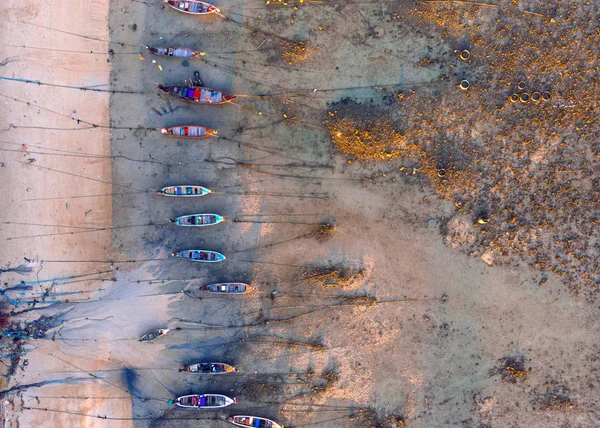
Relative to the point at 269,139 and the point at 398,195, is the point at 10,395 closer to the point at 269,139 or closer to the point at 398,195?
the point at 269,139

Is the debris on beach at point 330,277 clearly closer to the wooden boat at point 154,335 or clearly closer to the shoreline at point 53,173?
the wooden boat at point 154,335

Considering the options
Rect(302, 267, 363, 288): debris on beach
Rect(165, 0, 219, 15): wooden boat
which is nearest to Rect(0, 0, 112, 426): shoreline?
Rect(165, 0, 219, 15): wooden boat

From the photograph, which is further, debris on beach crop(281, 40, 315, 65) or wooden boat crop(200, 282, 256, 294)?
debris on beach crop(281, 40, 315, 65)

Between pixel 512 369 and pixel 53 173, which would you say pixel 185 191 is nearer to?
pixel 53 173

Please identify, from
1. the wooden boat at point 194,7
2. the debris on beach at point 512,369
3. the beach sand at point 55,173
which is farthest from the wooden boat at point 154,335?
the debris on beach at point 512,369

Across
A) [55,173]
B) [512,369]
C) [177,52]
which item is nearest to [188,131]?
[177,52]

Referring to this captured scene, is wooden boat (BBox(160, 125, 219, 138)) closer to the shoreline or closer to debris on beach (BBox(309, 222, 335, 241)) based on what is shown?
the shoreline
